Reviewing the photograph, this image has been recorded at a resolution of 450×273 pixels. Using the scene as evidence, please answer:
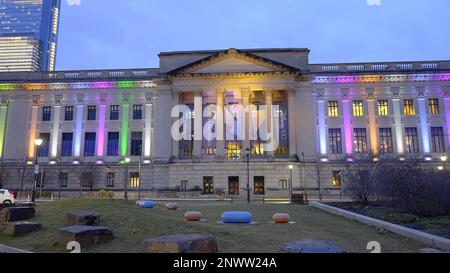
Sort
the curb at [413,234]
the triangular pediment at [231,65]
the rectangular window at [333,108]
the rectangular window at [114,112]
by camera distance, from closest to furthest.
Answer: the curb at [413,234] → the triangular pediment at [231,65] → the rectangular window at [333,108] → the rectangular window at [114,112]

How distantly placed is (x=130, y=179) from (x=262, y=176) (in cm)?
2130

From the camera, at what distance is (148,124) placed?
192 feet

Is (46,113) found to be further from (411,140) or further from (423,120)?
(423,120)

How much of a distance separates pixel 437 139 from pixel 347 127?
1362 centimetres

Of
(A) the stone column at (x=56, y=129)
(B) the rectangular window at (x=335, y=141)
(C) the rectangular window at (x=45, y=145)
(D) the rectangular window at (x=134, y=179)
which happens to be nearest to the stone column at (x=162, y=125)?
(D) the rectangular window at (x=134, y=179)

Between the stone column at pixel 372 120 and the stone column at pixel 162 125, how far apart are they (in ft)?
104

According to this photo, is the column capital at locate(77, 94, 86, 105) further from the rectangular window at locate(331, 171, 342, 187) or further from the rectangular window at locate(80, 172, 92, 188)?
the rectangular window at locate(331, 171, 342, 187)

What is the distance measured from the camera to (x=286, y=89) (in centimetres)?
5584

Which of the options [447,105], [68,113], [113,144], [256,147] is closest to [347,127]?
[256,147]

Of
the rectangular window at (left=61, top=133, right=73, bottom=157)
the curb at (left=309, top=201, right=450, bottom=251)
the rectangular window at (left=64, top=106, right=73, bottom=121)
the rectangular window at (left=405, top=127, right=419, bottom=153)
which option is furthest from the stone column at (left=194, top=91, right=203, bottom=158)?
the curb at (left=309, top=201, right=450, bottom=251)

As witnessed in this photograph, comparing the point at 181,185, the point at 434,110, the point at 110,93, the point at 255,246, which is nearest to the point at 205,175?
the point at 181,185

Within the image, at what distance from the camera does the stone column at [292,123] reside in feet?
178

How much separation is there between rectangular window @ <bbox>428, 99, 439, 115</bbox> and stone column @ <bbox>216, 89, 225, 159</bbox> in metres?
32.6

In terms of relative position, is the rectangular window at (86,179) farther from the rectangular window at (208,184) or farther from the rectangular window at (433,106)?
the rectangular window at (433,106)
